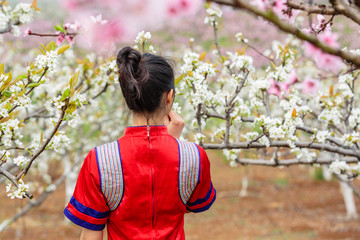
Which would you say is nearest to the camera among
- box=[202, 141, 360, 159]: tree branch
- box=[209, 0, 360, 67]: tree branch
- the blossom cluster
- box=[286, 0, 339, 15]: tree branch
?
box=[209, 0, 360, 67]: tree branch

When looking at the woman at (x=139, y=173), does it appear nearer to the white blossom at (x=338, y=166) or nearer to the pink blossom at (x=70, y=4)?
the pink blossom at (x=70, y=4)

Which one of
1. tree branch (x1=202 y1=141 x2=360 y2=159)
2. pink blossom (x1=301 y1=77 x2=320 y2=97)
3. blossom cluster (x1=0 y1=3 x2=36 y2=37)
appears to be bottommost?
tree branch (x1=202 y1=141 x2=360 y2=159)

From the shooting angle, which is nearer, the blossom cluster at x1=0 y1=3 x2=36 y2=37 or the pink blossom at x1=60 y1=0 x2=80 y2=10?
the pink blossom at x1=60 y1=0 x2=80 y2=10

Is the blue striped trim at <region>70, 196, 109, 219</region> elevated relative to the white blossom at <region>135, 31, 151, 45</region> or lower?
lower

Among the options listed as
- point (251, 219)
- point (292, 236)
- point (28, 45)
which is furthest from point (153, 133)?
point (28, 45)

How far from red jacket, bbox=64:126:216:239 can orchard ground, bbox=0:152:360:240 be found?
5184mm

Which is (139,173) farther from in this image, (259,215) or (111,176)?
(259,215)

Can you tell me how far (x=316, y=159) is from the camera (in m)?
2.68

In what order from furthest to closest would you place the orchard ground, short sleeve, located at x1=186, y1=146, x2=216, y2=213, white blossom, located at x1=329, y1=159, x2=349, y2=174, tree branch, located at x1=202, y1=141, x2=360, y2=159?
1. the orchard ground
2. white blossom, located at x1=329, y1=159, x2=349, y2=174
3. tree branch, located at x1=202, y1=141, x2=360, y2=159
4. short sleeve, located at x1=186, y1=146, x2=216, y2=213

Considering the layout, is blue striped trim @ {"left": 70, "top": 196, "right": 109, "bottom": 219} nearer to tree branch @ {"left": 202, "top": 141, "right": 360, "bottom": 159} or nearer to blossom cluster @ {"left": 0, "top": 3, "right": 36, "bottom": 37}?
tree branch @ {"left": 202, "top": 141, "right": 360, "bottom": 159}

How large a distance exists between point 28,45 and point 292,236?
10305mm

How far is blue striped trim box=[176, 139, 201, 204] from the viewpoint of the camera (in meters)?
1.63

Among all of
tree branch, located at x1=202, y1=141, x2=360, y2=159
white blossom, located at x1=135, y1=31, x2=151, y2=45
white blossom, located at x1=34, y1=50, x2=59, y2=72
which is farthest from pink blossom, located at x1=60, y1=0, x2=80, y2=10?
tree branch, located at x1=202, y1=141, x2=360, y2=159

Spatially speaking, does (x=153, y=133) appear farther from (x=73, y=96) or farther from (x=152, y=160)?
(x=73, y=96)
